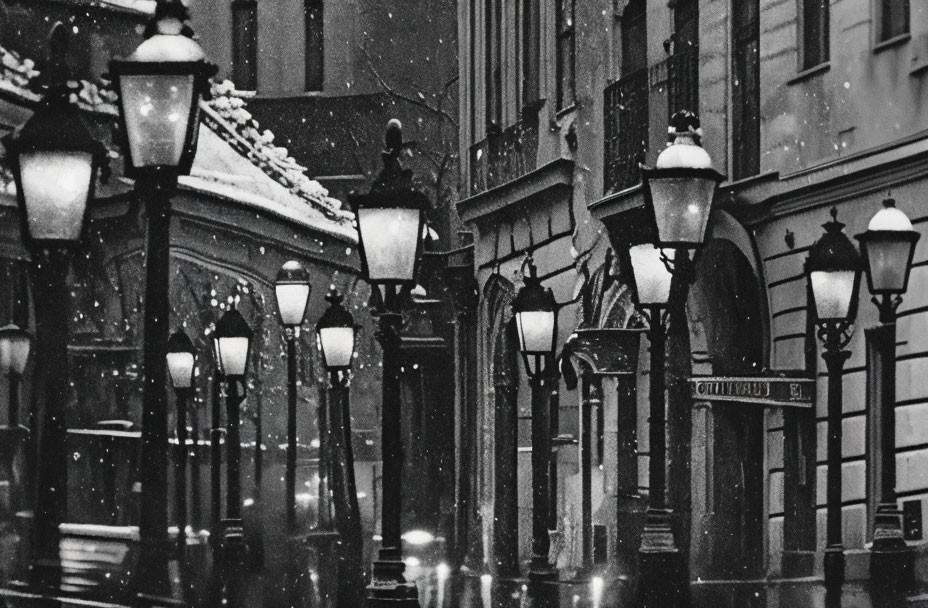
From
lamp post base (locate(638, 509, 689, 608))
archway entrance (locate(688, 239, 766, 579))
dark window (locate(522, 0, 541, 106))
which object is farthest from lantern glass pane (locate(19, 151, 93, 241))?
dark window (locate(522, 0, 541, 106))

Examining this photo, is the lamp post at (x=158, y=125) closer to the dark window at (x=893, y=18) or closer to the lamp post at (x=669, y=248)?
the lamp post at (x=669, y=248)

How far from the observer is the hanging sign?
675 inches

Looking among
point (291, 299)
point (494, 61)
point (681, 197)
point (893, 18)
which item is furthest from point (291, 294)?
point (494, 61)

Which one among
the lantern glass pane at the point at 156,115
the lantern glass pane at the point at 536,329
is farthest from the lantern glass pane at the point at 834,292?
the lantern glass pane at the point at 156,115

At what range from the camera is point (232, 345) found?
67.7 ft

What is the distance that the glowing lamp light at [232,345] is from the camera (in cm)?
2062

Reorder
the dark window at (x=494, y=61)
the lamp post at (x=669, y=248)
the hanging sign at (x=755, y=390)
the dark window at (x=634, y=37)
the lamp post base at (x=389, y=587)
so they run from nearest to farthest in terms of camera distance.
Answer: the lamp post base at (x=389, y=587)
the lamp post at (x=669, y=248)
the hanging sign at (x=755, y=390)
the dark window at (x=634, y=37)
the dark window at (x=494, y=61)

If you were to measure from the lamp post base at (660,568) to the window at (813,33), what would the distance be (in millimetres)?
6323

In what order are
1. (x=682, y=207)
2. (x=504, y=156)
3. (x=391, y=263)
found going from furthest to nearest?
(x=504, y=156) → (x=682, y=207) → (x=391, y=263)

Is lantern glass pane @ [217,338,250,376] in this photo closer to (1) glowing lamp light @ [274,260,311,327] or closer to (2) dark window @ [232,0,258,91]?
(1) glowing lamp light @ [274,260,311,327]

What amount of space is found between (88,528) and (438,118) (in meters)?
12.7

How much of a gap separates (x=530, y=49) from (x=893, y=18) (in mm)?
11675

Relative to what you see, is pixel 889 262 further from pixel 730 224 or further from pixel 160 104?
pixel 160 104

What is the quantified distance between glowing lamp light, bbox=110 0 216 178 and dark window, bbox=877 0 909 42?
27.1 feet
